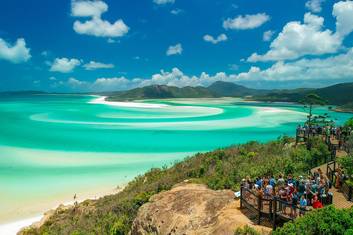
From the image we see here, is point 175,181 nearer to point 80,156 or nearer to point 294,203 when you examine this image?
point 294,203

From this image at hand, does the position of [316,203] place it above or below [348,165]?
below

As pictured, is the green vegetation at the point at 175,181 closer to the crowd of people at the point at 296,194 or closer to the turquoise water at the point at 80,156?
the crowd of people at the point at 296,194

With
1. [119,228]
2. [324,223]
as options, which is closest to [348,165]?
[324,223]

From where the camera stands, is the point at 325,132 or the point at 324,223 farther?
the point at 325,132

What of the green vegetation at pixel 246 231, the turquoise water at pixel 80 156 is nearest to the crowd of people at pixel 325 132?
the turquoise water at pixel 80 156

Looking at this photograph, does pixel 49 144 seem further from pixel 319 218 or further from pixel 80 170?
pixel 319 218

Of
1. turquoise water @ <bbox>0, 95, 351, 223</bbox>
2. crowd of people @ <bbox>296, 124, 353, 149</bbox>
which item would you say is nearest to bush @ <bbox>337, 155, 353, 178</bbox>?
crowd of people @ <bbox>296, 124, 353, 149</bbox>
